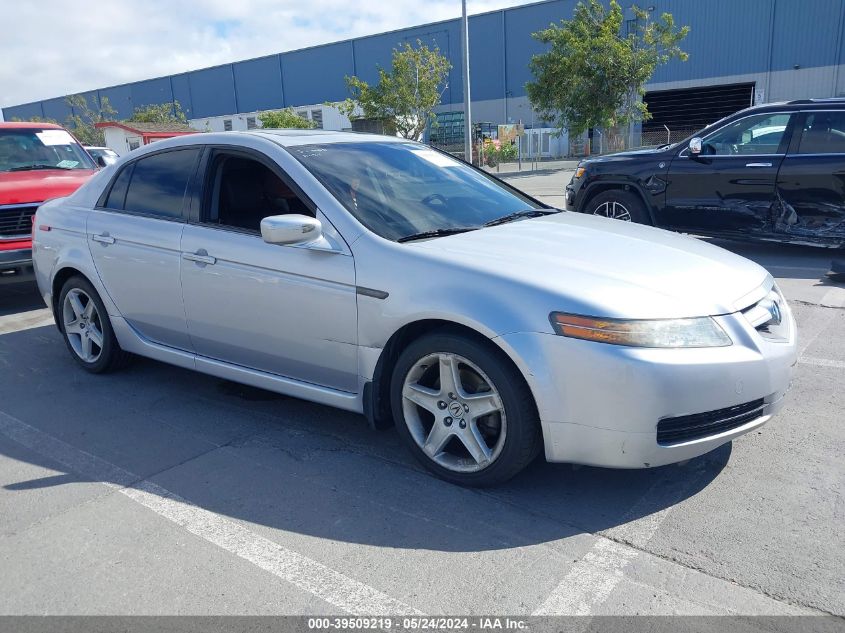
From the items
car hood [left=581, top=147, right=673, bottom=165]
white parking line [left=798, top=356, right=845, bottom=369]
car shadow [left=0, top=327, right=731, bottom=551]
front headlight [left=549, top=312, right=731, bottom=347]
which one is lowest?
white parking line [left=798, top=356, right=845, bottom=369]

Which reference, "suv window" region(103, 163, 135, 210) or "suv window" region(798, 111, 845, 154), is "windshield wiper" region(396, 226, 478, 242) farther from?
"suv window" region(798, 111, 845, 154)

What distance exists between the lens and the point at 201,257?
4.09m

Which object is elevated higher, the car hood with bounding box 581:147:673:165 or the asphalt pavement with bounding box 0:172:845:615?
the car hood with bounding box 581:147:673:165

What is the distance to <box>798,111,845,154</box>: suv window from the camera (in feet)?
25.1

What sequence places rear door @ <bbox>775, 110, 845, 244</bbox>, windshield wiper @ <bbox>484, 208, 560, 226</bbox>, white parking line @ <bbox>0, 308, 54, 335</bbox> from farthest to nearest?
rear door @ <bbox>775, 110, 845, 244</bbox> < white parking line @ <bbox>0, 308, 54, 335</bbox> < windshield wiper @ <bbox>484, 208, 560, 226</bbox>

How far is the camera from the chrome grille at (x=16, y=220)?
7.48 metres

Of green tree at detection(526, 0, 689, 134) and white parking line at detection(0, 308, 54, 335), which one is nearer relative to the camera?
white parking line at detection(0, 308, 54, 335)

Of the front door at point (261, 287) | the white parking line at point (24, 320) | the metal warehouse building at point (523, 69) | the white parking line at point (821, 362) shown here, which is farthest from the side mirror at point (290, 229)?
the metal warehouse building at point (523, 69)

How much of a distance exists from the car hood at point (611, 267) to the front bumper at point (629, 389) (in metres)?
0.16

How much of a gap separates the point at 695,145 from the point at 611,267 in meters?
5.72

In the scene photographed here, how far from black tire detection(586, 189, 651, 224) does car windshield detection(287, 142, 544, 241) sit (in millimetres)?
4522

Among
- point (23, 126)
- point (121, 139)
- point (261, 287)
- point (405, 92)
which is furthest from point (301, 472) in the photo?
point (405, 92)

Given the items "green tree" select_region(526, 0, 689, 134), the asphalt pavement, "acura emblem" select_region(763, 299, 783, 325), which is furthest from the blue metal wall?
"acura emblem" select_region(763, 299, 783, 325)

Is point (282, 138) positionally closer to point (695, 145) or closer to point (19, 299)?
point (19, 299)
